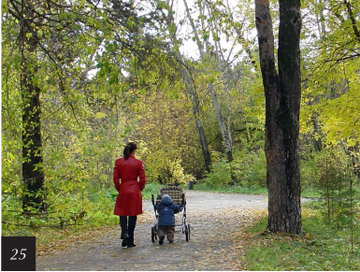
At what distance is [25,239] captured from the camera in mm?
8867

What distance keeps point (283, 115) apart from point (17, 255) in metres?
5.86

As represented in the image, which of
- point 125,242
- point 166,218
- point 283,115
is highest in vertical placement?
point 283,115

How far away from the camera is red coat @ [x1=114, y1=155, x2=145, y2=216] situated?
880 cm

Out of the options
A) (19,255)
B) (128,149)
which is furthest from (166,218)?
(19,255)

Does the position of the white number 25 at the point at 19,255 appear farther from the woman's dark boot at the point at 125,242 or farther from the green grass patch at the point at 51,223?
the woman's dark boot at the point at 125,242

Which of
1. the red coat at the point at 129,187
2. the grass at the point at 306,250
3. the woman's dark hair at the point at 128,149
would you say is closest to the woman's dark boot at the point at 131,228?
the red coat at the point at 129,187

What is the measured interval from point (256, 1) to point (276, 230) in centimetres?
496

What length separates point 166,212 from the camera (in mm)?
9203

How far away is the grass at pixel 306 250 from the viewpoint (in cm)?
739

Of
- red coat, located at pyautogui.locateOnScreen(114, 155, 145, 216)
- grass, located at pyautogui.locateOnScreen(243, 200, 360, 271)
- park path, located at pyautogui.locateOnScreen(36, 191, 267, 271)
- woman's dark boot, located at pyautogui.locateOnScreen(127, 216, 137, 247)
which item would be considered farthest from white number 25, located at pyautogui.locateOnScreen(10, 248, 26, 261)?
grass, located at pyautogui.locateOnScreen(243, 200, 360, 271)

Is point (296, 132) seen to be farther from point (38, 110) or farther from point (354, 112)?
point (38, 110)

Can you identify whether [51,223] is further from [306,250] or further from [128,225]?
[306,250]

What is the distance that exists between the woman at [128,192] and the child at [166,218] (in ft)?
1.70

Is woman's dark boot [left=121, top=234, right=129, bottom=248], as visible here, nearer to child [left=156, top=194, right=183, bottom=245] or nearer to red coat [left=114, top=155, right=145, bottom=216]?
red coat [left=114, top=155, right=145, bottom=216]
